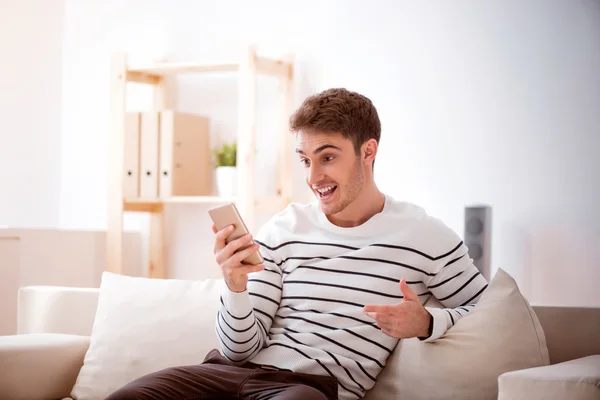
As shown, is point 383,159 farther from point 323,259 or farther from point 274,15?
point 323,259

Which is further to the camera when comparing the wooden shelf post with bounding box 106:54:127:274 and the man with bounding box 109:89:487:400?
the wooden shelf post with bounding box 106:54:127:274

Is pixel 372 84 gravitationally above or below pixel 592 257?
above

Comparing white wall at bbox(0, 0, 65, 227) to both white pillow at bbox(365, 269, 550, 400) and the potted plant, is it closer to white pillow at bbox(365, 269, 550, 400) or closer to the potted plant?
the potted plant

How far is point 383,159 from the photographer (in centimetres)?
391

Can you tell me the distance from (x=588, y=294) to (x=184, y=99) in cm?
227

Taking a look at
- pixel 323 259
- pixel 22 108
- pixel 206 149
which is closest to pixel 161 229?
pixel 206 149

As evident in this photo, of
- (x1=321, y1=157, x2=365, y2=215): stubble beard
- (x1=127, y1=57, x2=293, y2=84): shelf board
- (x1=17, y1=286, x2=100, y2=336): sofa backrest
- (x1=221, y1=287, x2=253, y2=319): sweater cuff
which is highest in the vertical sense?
(x1=127, y1=57, x2=293, y2=84): shelf board

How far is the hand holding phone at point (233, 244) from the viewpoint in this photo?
1913mm

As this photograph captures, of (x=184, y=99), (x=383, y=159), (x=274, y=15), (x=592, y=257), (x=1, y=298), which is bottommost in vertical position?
(x=1, y=298)

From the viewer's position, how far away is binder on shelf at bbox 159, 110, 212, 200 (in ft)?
13.6

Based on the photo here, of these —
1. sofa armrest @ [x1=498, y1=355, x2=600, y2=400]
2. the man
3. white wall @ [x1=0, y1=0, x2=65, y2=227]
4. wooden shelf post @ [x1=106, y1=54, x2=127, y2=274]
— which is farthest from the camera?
white wall @ [x1=0, y1=0, x2=65, y2=227]

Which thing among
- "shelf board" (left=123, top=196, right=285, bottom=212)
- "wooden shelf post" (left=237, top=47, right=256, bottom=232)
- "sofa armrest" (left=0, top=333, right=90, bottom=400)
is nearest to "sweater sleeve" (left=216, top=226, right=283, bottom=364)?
"sofa armrest" (left=0, top=333, right=90, bottom=400)

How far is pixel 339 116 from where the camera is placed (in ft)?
7.22

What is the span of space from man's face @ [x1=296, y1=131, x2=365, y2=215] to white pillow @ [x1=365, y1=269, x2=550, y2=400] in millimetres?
406
